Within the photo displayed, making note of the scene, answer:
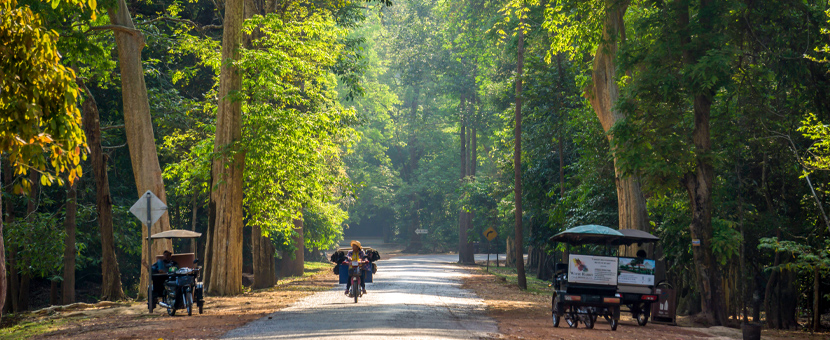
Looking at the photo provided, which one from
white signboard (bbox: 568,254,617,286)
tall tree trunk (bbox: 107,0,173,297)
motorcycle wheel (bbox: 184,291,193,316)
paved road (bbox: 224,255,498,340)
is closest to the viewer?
paved road (bbox: 224,255,498,340)

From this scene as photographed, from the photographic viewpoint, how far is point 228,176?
22.9 m

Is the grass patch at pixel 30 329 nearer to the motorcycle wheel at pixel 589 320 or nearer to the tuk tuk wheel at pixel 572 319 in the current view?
the tuk tuk wheel at pixel 572 319

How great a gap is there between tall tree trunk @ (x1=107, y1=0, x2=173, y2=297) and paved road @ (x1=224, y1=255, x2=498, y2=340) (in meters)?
5.84

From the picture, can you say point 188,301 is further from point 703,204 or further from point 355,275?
point 703,204

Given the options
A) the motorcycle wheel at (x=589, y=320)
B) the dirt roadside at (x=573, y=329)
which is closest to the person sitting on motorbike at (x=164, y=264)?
the dirt roadside at (x=573, y=329)

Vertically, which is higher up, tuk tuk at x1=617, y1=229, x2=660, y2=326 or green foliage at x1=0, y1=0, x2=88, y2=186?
green foliage at x1=0, y1=0, x2=88, y2=186

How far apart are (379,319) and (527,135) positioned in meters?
22.7

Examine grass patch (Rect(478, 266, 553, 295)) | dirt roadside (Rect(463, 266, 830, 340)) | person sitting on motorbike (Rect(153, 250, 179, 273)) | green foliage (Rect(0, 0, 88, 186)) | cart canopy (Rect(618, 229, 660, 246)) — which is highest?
green foliage (Rect(0, 0, 88, 186))

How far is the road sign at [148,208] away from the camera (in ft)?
54.3

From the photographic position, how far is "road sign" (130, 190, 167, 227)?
16.6 metres

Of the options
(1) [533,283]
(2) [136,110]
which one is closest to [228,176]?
(2) [136,110]

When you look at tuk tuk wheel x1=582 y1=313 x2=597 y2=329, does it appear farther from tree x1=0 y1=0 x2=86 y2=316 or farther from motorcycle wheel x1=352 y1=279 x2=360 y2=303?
tree x1=0 y1=0 x2=86 y2=316

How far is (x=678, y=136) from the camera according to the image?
59.7ft

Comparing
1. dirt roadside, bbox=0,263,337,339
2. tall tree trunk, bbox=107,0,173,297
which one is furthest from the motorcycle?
tall tree trunk, bbox=107,0,173,297
